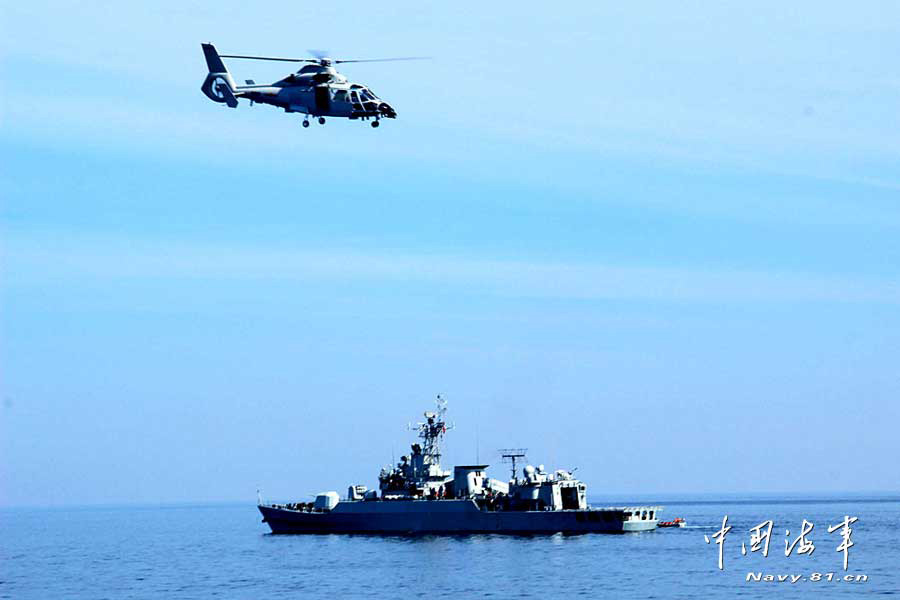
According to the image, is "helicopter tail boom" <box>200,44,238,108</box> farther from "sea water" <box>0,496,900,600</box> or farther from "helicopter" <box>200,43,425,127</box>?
"sea water" <box>0,496,900,600</box>

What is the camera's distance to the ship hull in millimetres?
82312

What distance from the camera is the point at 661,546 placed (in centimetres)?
7800

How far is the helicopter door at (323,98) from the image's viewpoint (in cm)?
4856

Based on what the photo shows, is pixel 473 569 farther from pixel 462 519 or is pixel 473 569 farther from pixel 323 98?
pixel 323 98

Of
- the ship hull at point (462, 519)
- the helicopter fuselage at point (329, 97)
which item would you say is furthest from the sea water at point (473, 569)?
the helicopter fuselage at point (329, 97)

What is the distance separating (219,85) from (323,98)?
24.9 feet

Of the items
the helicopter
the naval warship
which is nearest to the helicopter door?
the helicopter

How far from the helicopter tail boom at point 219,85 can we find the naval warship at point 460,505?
39423 mm

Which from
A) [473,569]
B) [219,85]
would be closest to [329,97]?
[219,85]

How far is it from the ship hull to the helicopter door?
136 ft

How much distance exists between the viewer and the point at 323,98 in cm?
4869

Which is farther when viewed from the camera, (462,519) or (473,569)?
(462,519)

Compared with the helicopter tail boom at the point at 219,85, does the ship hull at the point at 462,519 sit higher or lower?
lower

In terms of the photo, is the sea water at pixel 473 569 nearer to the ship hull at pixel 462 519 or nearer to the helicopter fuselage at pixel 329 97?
the ship hull at pixel 462 519
